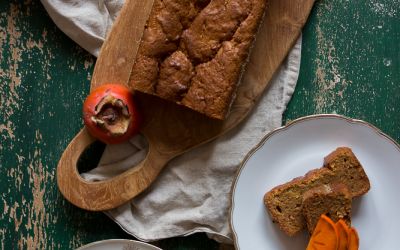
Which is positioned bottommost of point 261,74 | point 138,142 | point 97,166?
point 97,166

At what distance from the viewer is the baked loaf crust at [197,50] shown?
2477 mm

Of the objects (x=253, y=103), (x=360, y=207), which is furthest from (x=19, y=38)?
(x=360, y=207)

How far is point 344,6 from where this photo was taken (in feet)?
9.12

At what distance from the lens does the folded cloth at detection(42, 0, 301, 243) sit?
8.97 ft

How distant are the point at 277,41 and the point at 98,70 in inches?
35.3

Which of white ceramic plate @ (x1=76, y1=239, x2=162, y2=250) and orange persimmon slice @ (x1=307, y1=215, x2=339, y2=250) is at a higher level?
orange persimmon slice @ (x1=307, y1=215, x2=339, y2=250)

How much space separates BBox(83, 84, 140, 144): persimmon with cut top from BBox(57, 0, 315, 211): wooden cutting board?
10 centimetres

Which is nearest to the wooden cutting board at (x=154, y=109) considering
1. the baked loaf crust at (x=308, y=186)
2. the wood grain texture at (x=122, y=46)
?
the wood grain texture at (x=122, y=46)

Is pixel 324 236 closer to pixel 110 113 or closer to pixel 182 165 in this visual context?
pixel 182 165

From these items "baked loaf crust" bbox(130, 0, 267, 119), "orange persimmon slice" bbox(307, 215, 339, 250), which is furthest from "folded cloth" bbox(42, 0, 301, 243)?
"orange persimmon slice" bbox(307, 215, 339, 250)

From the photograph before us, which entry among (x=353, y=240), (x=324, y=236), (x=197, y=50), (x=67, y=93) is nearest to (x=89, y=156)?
(x=67, y=93)

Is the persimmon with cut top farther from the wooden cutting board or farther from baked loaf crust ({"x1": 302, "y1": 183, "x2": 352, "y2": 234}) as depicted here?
baked loaf crust ({"x1": 302, "y1": 183, "x2": 352, "y2": 234})

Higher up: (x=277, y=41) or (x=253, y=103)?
(x=277, y=41)

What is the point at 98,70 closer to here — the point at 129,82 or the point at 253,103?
the point at 129,82
